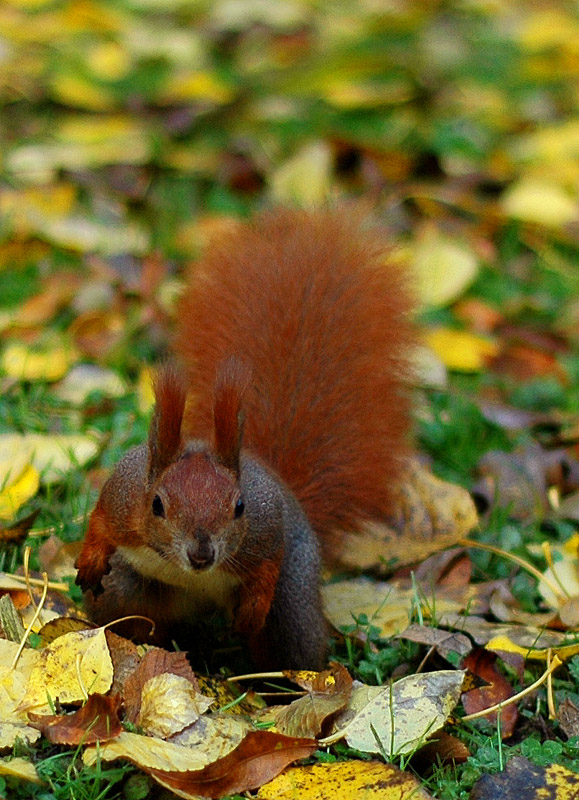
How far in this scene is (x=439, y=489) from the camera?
2.29m

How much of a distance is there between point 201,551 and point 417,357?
4.34 ft

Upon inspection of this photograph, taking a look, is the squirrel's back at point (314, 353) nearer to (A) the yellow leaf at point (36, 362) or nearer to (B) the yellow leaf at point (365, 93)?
(A) the yellow leaf at point (36, 362)

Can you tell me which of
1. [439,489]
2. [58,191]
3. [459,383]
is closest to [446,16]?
[58,191]

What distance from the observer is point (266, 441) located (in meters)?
1.98

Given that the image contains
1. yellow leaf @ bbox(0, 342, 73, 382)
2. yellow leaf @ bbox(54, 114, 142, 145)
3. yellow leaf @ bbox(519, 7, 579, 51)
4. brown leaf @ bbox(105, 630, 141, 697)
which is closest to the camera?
brown leaf @ bbox(105, 630, 141, 697)

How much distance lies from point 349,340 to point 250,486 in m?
0.49

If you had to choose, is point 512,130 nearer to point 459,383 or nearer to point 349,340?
point 459,383

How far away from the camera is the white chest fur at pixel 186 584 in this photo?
5.39 feet

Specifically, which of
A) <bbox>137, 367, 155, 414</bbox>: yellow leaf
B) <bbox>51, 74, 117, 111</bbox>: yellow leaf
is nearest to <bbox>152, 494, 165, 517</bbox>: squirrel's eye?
<bbox>137, 367, 155, 414</bbox>: yellow leaf

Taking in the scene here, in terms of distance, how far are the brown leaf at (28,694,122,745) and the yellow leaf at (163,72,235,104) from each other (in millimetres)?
2841

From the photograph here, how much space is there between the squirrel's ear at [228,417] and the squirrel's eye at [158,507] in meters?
0.11

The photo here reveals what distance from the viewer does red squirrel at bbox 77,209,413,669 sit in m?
1.58

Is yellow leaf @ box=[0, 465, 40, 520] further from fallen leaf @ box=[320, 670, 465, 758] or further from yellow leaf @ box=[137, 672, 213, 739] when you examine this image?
fallen leaf @ box=[320, 670, 465, 758]

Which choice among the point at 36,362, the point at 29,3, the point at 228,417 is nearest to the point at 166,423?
the point at 228,417
